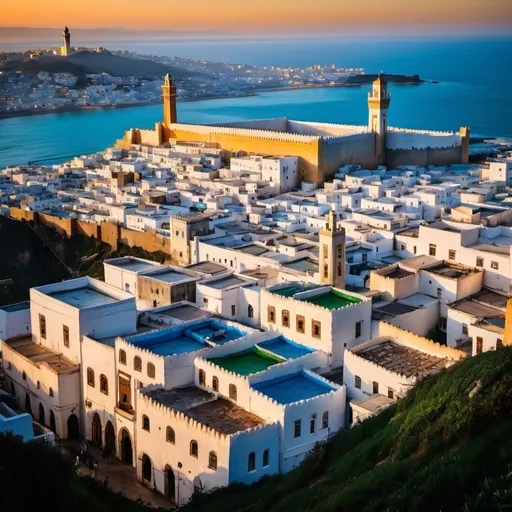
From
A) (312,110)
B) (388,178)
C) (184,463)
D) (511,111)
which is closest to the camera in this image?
(184,463)

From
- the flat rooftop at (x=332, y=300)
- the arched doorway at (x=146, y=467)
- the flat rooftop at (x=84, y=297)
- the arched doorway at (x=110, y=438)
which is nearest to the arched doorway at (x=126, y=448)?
the arched doorway at (x=110, y=438)

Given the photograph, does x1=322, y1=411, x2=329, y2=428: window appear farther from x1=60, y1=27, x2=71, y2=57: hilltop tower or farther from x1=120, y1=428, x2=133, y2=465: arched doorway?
x1=60, y1=27, x2=71, y2=57: hilltop tower

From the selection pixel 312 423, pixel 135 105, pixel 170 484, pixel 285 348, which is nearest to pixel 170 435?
pixel 170 484

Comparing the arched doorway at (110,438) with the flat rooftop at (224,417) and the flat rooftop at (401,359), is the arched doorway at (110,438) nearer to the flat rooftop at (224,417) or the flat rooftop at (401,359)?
the flat rooftop at (224,417)

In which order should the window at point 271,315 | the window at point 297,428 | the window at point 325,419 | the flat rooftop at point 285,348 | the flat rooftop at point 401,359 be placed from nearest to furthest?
1. the window at point 297,428
2. the window at point 325,419
3. the flat rooftop at point 401,359
4. the flat rooftop at point 285,348
5. the window at point 271,315

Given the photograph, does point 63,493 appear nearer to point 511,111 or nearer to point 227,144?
point 227,144

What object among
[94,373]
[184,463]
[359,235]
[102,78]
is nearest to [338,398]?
[184,463]
